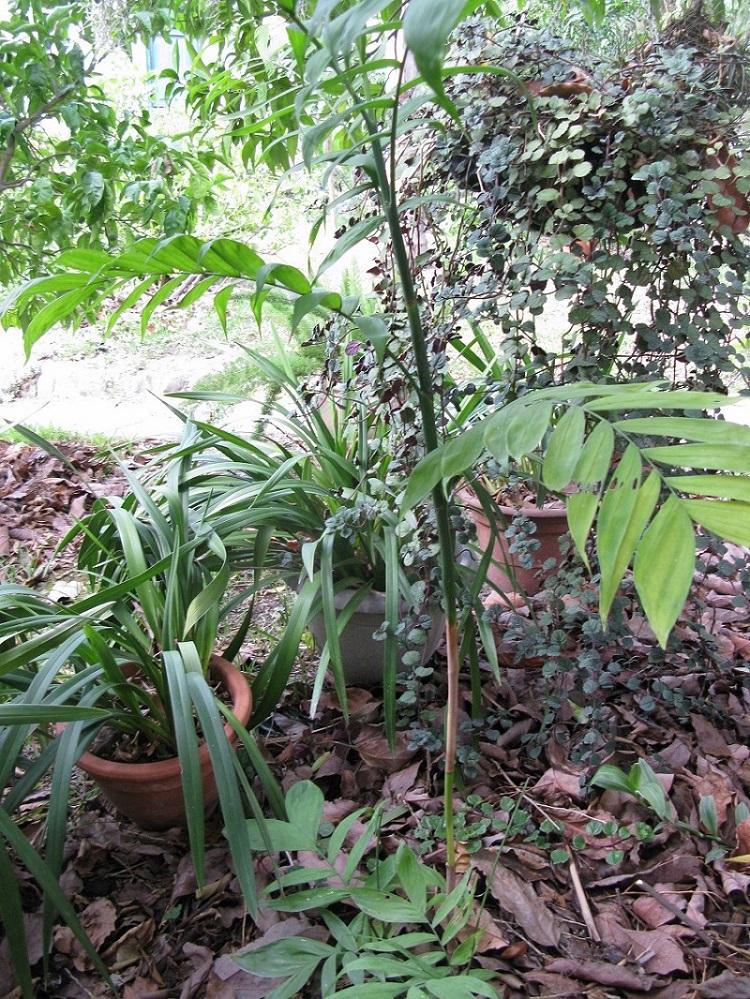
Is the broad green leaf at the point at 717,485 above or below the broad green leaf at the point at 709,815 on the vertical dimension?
above

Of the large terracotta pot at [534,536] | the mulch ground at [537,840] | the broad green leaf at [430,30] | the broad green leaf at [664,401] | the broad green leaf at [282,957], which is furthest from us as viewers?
the large terracotta pot at [534,536]

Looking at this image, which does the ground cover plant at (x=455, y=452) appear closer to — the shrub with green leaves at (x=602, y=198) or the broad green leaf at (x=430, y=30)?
the broad green leaf at (x=430, y=30)

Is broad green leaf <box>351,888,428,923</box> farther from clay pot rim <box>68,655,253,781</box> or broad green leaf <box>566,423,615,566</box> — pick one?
broad green leaf <box>566,423,615,566</box>

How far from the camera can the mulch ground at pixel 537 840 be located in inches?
39.5

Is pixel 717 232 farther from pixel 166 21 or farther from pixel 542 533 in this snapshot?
pixel 166 21

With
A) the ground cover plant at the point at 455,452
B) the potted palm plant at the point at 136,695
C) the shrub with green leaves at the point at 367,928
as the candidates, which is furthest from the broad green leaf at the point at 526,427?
the potted palm plant at the point at 136,695

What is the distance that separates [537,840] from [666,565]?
781mm

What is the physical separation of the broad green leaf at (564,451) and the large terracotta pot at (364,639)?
81cm

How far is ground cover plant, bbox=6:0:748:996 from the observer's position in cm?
54

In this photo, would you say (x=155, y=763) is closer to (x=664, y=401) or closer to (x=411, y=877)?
(x=411, y=877)

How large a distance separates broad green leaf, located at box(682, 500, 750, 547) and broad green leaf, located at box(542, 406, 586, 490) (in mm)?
98

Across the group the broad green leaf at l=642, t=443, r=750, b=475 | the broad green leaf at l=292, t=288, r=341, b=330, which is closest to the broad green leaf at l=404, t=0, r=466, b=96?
the broad green leaf at l=292, t=288, r=341, b=330

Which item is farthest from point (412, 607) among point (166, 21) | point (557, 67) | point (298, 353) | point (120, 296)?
point (120, 296)

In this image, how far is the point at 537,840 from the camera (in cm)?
115
